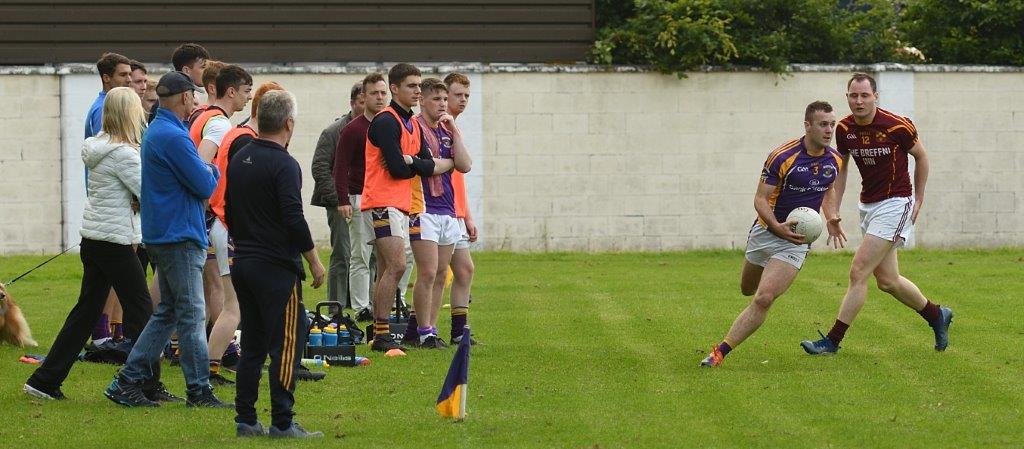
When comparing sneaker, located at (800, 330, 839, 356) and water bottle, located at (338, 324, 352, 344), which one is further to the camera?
sneaker, located at (800, 330, 839, 356)

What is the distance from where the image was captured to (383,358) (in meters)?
10.1

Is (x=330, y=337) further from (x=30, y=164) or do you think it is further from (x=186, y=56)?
(x=30, y=164)

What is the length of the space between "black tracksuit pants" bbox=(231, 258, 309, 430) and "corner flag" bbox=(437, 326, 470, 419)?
32.4 inches

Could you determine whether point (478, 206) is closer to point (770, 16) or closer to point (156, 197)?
point (770, 16)

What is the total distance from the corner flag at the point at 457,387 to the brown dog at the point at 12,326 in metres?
4.29

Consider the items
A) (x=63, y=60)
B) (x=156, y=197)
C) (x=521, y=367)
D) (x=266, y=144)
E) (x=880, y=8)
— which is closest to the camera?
(x=266, y=144)

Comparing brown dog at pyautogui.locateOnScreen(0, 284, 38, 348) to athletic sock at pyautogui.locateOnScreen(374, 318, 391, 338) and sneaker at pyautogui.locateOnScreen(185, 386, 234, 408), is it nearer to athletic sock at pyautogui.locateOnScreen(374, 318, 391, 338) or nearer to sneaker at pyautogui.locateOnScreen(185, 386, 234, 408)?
athletic sock at pyautogui.locateOnScreen(374, 318, 391, 338)

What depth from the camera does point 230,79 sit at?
28.8ft

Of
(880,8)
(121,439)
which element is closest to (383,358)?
(121,439)

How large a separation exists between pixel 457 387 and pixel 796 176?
3372 mm

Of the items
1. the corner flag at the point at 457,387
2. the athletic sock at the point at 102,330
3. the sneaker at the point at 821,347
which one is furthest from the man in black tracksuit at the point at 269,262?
the sneaker at the point at 821,347

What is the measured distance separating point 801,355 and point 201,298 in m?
4.31

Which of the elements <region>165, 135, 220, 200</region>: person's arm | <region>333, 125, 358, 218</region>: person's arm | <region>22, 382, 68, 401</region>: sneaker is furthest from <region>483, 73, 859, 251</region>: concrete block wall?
<region>165, 135, 220, 200</region>: person's arm

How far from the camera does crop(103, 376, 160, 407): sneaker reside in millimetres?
8070
